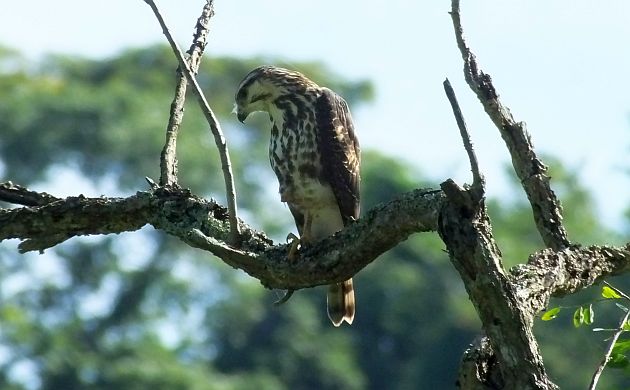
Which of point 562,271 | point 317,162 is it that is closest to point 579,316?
point 562,271

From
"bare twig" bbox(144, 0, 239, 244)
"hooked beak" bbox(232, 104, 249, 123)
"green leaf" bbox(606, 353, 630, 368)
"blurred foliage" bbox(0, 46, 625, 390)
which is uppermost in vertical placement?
"blurred foliage" bbox(0, 46, 625, 390)

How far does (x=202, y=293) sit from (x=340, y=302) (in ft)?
130

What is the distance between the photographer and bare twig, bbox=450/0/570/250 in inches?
193

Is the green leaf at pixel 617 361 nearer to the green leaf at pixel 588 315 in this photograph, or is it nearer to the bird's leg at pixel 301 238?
the green leaf at pixel 588 315

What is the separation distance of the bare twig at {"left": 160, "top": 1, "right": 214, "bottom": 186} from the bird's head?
1518 mm

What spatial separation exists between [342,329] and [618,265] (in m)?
39.4

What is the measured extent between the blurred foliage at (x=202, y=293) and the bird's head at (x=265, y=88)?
103ft

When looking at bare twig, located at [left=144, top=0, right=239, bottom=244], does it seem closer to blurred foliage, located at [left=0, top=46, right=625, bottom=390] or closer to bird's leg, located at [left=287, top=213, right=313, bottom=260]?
bird's leg, located at [left=287, top=213, right=313, bottom=260]

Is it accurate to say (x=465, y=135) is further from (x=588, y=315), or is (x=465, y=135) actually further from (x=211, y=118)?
(x=211, y=118)

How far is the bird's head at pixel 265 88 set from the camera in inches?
309

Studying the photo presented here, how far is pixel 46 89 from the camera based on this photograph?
52.8 m

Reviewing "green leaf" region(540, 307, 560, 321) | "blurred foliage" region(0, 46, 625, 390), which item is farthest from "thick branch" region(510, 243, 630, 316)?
"blurred foliage" region(0, 46, 625, 390)

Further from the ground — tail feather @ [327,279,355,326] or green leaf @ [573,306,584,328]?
tail feather @ [327,279,355,326]

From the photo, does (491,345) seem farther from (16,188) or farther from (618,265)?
(16,188)
